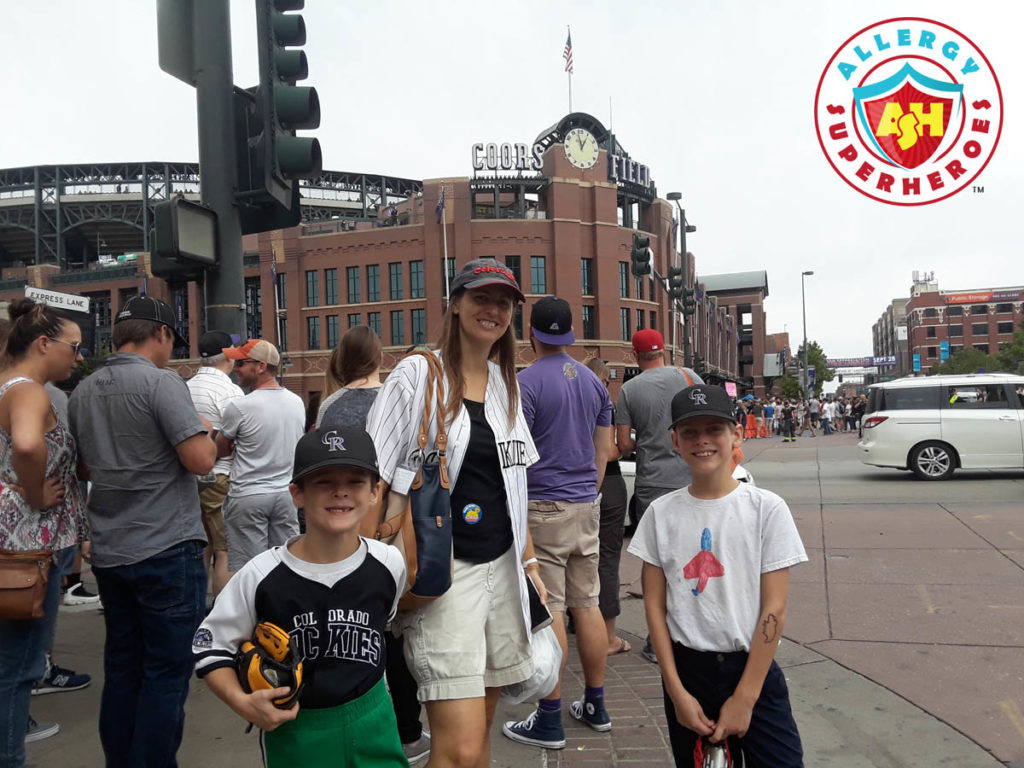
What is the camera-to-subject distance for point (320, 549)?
2.12 m

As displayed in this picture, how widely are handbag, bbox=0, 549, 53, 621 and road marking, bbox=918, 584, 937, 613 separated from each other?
5.65 m

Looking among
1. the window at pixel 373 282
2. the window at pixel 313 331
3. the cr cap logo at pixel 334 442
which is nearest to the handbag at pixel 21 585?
the cr cap logo at pixel 334 442

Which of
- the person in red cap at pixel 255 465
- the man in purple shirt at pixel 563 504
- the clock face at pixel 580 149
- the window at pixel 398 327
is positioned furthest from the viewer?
the window at pixel 398 327

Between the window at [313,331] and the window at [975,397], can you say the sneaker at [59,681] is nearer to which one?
the window at [975,397]

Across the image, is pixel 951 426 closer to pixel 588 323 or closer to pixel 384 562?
pixel 384 562

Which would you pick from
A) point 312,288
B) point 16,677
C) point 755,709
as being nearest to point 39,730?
point 16,677

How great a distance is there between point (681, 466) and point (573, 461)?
3.65 ft

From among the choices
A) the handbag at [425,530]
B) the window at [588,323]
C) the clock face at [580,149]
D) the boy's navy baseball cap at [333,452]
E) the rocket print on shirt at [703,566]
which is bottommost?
the rocket print on shirt at [703,566]

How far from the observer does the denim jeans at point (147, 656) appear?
2834 millimetres

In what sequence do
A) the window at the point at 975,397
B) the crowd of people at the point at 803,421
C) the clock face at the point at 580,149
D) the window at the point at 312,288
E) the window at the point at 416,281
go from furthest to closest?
1. the window at the point at 312,288
2. the clock face at the point at 580,149
3. the window at the point at 416,281
4. the crowd of people at the point at 803,421
5. the window at the point at 975,397

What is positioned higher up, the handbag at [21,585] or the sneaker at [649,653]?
the handbag at [21,585]

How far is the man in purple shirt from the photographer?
3598 mm

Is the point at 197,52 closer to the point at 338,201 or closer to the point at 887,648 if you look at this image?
the point at 887,648

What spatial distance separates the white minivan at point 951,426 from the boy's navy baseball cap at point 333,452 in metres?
13.2
